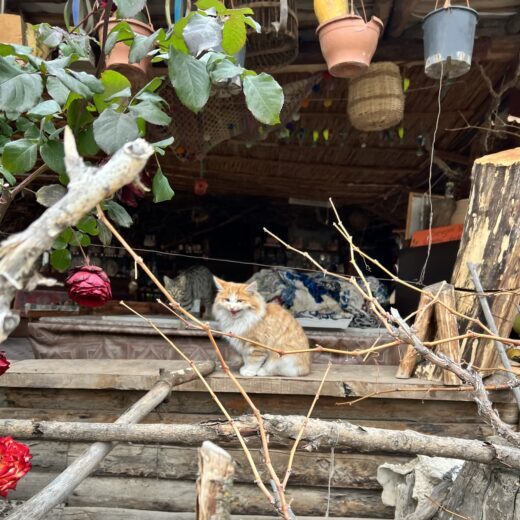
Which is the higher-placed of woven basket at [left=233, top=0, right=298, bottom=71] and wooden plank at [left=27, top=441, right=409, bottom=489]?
woven basket at [left=233, top=0, right=298, bottom=71]

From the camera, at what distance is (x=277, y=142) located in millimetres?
4465

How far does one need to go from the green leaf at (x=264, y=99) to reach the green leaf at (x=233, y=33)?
0.12 m

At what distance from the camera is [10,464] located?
1205 mm

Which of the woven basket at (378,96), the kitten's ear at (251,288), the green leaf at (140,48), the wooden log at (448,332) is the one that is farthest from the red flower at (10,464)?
the woven basket at (378,96)

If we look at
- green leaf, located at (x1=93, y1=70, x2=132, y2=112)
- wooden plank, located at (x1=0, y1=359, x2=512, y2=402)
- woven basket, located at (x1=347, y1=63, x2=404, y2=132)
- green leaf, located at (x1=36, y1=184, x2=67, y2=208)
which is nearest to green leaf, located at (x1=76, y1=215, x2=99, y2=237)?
green leaf, located at (x1=36, y1=184, x2=67, y2=208)

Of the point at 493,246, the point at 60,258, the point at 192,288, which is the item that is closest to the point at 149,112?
the point at 60,258

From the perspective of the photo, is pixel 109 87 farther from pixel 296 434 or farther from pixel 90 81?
pixel 296 434

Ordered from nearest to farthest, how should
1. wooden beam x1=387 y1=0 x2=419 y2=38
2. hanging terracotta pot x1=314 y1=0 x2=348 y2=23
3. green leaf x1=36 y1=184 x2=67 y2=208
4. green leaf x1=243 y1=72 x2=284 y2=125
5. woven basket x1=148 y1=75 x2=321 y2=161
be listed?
green leaf x1=243 y1=72 x2=284 y2=125 → green leaf x1=36 y1=184 x2=67 y2=208 → hanging terracotta pot x1=314 y1=0 x2=348 y2=23 → wooden beam x1=387 y1=0 x2=419 y2=38 → woven basket x1=148 y1=75 x2=321 y2=161

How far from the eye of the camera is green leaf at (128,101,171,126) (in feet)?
3.72

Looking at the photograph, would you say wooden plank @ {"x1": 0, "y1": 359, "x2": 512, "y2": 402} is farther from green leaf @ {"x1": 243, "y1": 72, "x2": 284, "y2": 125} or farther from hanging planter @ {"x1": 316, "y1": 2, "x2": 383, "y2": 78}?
hanging planter @ {"x1": 316, "y1": 2, "x2": 383, "y2": 78}

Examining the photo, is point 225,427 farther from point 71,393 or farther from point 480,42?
point 480,42

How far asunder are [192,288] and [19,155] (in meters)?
3.97

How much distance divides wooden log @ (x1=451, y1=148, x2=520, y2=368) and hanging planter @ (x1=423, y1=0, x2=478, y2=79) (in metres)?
0.60

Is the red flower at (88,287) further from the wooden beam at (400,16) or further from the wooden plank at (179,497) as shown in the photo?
the wooden beam at (400,16)
